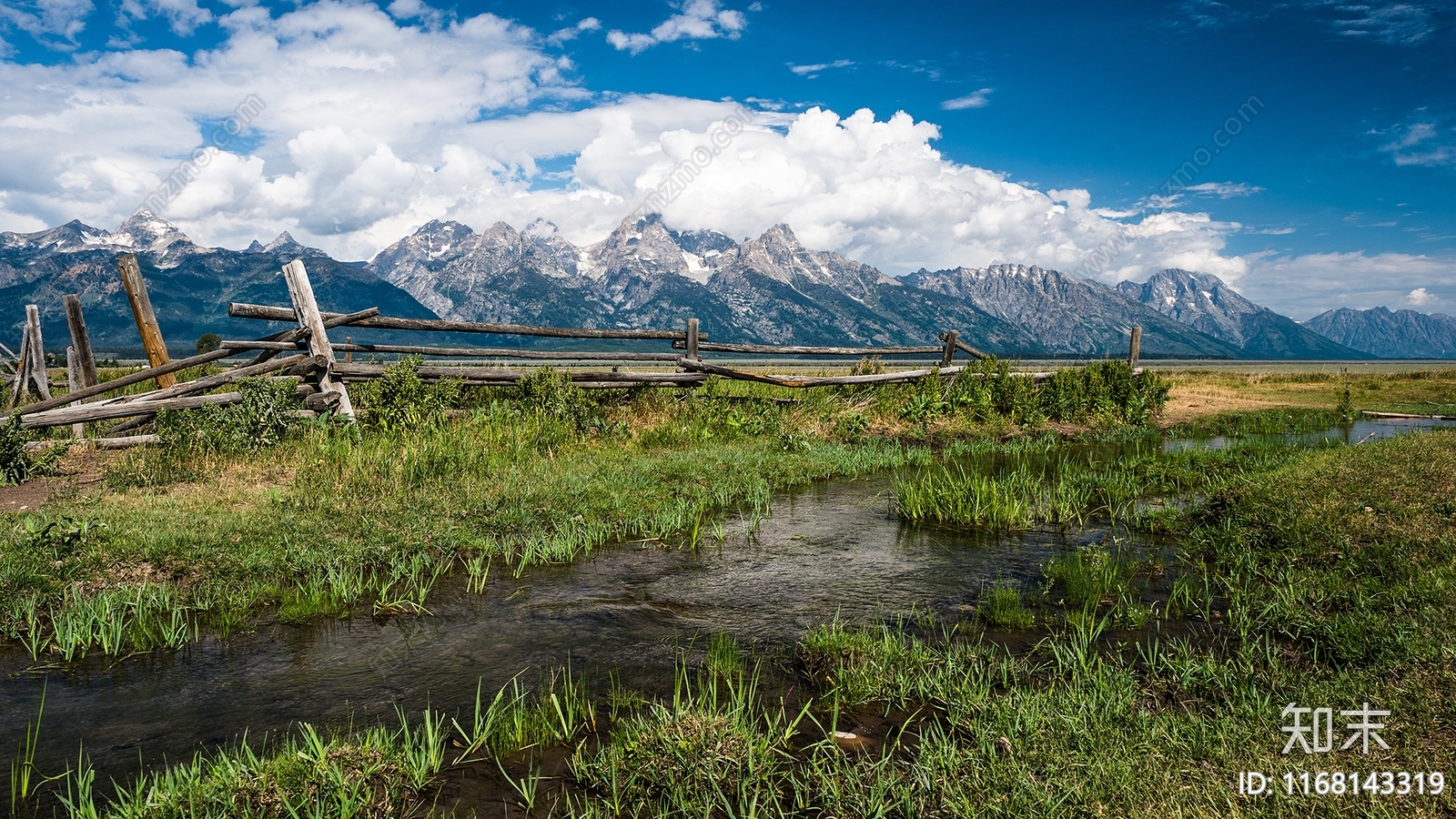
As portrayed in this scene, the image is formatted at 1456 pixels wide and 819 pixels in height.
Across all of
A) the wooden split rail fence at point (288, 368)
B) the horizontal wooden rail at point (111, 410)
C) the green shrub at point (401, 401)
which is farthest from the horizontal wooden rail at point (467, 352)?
the horizontal wooden rail at point (111, 410)

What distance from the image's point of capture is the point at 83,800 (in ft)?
8.66

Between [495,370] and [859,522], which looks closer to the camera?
[859,522]

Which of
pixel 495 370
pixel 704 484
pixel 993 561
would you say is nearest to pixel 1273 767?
pixel 993 561

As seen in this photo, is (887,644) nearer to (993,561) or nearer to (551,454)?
(993,561)

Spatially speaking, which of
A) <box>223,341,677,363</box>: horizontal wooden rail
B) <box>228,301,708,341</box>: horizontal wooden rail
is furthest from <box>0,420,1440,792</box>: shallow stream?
<box>223,341,677,363</box>: horizontal wooden rail

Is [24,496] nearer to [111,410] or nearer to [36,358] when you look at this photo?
[111,410]

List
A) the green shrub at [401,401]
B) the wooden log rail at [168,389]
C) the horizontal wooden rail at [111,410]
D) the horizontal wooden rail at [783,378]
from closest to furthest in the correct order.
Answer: the horizontal wooden rail at [111,410] < the wooden log rail at [168,389] < the green shrub at [401,401] < the horizontal wooden rail at [783,378]

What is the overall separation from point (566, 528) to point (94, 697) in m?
3.42

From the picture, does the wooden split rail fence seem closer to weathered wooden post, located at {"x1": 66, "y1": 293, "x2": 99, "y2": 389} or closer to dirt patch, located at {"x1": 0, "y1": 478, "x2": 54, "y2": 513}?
weathered wooden post, located at {"x1": 66, "y1": 293, "x2": 99, "y2": 389}

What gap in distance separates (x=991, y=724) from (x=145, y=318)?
14695mm

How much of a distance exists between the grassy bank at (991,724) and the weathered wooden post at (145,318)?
11408 mm

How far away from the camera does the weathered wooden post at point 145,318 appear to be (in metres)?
11.4

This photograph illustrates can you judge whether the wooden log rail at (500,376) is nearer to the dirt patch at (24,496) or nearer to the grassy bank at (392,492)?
the grassy bank at (392,492)

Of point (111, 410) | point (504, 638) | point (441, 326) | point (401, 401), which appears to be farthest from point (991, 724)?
point (441, 326)
